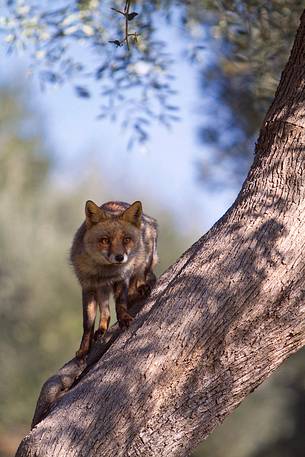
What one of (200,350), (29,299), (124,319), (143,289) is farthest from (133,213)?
(29,299)

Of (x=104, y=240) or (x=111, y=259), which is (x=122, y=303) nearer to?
(x=111, y=259)

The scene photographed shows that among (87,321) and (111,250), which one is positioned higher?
(111,250)

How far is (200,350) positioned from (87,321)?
Result: 6.40 feet

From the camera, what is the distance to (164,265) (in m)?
20.8

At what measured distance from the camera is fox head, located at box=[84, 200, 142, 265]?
6520mm

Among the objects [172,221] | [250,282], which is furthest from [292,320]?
[172,221]

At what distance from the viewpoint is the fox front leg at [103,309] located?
6270mm

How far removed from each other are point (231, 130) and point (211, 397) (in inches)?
446

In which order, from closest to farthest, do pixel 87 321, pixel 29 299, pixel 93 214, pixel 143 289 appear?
pixel 87 321, pixel 143 289, pixel 93 214, pixel 29 299

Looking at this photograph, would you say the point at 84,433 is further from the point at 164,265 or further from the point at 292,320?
the point at 164,265

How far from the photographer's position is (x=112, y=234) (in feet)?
21.8

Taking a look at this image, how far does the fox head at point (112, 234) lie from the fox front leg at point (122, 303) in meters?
0.19

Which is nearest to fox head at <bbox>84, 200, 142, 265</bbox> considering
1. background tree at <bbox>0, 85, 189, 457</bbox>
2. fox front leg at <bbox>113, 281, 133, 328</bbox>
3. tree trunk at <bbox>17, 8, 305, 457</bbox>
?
fox front leg at <bbox>113, 281, 133, 328</bbox>

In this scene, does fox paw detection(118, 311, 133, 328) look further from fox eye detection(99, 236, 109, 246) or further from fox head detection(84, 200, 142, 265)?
fox eye detection(99, 236, 109, 246)
